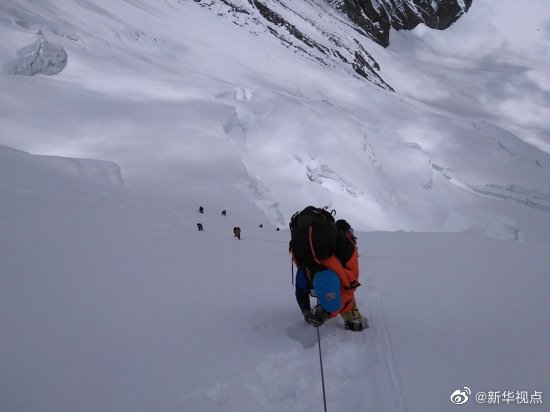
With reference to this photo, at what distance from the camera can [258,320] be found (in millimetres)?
2928

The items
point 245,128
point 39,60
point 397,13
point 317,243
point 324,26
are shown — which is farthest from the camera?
point 397,13

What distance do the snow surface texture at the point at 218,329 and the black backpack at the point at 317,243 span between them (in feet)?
1.95

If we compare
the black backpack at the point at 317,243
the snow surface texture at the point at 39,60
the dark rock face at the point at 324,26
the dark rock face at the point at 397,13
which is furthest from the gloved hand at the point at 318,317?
the dark rock face at the point at 397,13

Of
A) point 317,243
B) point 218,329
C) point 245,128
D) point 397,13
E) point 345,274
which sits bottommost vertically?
point 218,329

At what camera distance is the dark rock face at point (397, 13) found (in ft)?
234

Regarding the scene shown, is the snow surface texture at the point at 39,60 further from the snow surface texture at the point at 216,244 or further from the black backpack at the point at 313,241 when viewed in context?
the black backpack at the point at 313,241

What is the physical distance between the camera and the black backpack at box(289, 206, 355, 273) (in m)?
2.51

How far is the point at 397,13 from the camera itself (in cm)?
8200

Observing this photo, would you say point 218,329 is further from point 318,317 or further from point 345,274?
point 345,274

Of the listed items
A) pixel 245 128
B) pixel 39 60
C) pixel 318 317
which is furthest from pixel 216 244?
pixel 39 60

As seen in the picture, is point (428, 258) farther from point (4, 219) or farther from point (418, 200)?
point (418, 200)

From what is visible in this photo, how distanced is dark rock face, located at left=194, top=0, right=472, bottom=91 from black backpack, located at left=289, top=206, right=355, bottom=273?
1541 inches

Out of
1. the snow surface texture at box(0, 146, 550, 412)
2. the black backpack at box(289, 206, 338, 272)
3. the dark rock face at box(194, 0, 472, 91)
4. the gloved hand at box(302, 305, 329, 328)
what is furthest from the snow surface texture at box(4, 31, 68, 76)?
the dark rock face at box(194, 0, 472, 91)

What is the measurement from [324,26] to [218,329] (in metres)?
54.8
